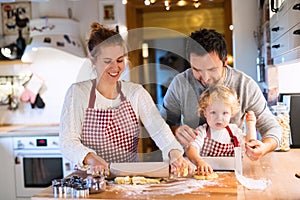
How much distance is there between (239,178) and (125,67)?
0.53 m

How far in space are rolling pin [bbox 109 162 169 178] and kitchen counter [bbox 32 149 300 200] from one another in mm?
71

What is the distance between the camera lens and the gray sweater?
1.36m

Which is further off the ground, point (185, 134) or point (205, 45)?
point (205, 45)

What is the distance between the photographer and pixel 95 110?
1.38 m

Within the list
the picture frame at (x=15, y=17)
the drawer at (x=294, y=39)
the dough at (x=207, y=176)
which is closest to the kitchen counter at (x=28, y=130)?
the picture frame at (x=15, y=17)

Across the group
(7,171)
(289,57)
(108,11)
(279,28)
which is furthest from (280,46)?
(7,171)

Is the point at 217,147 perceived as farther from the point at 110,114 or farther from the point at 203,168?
the point at 110,114

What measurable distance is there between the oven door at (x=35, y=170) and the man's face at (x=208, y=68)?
1617 millimetres

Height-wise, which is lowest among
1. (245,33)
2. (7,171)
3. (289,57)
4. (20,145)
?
(7,171)

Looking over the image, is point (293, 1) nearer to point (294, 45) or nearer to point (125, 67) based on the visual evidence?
point (294, 45)

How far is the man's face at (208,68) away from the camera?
1336 mm

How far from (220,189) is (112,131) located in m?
0.41

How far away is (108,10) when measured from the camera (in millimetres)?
2848

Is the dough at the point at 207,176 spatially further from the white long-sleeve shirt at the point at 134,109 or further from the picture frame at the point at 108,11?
the picture frame at the point at 108,11
